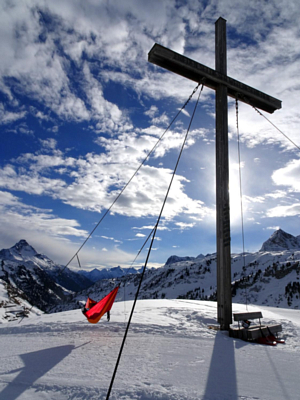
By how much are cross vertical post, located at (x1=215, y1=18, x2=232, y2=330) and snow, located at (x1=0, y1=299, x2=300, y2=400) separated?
919 mm

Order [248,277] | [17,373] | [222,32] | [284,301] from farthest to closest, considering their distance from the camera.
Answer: [248,277]
[284,301]
[222,32]
[17,373]

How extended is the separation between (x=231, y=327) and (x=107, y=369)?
3.80 metres

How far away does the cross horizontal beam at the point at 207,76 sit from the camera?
7.48 metres

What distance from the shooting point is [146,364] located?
4.84 m

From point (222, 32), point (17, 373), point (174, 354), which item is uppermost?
point (222, 32)

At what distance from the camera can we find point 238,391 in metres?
3.89

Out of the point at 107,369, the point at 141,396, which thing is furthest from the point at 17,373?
the point at 141,396

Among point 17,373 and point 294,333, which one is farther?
point 294,333

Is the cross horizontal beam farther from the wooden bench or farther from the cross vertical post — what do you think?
the wooden bench

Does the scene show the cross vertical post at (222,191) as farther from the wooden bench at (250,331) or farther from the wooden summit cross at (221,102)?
the wooden bench at (250,331)

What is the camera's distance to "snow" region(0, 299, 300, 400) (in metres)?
3.85

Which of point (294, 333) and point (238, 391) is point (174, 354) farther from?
point (294, 333)

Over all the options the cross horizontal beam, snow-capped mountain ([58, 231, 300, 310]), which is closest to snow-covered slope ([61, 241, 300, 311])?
snow-capped mountain ([58, 231, 300, 310])

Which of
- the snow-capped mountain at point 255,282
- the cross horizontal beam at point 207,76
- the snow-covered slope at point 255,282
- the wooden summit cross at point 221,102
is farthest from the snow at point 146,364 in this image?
the snow-capped mountain at point 255,282
